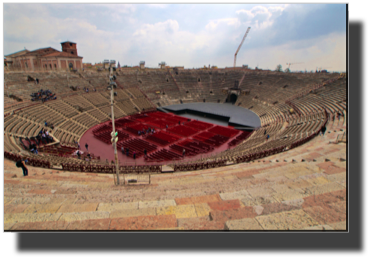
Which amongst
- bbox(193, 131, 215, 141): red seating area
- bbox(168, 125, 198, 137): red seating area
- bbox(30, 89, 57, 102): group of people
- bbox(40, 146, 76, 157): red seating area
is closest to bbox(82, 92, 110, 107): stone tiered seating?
bbox(30, 89, 57, 102): group of people

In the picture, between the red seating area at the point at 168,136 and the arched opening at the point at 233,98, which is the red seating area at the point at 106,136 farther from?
the arched opening at the point at 233,98

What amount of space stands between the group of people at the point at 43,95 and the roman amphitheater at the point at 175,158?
1.19m

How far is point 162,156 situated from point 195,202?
693 inches

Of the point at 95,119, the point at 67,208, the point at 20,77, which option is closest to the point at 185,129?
the point at 95,119

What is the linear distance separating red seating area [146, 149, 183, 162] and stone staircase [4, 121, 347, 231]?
1226cm

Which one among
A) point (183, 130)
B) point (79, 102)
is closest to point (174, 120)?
point (183, 130)

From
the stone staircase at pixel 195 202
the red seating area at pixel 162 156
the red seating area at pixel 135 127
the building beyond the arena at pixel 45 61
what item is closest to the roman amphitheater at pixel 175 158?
the stone staircase at pixel 195 202

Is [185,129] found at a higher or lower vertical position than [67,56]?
lower

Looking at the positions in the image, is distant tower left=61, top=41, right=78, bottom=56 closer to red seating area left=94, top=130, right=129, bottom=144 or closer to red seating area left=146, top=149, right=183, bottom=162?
red seating area left=94, top=130, right=129, bottom=144

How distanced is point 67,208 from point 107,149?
2075 cm

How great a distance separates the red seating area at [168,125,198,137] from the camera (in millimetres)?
34312

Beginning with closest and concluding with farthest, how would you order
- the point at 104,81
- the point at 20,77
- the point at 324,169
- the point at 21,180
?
the point at 324,169 → the point at 21,180 → the point at 20,77 → the point at 104,81

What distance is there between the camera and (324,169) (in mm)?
10344

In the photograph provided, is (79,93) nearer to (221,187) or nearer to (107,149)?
(107,149)
